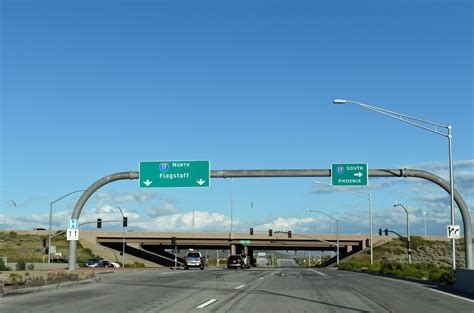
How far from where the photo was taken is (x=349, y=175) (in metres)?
36.3

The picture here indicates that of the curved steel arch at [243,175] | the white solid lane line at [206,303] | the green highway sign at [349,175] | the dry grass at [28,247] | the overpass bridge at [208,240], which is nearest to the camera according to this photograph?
the white solid lane line at [206,303]

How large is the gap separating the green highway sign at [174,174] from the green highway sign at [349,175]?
25.5 ft

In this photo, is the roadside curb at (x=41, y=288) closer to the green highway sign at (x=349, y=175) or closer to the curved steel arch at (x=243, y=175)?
the curved steel arch at (x=243, y=175)

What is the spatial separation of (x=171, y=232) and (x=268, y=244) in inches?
795

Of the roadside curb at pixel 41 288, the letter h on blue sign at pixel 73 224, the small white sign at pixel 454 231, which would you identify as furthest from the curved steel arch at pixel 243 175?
the roadside curb at pixel 41 288

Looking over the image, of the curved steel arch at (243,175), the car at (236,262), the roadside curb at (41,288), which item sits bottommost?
the car at (236,262)

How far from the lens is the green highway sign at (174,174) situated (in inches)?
1483

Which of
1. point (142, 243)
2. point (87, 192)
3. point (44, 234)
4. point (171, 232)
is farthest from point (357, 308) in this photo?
point (44, 234)

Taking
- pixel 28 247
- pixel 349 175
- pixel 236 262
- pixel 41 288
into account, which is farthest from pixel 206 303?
pixel 28 247

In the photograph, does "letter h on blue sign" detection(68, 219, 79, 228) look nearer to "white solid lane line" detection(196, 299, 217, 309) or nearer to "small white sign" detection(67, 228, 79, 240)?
"small white sign" detection(67, 228, 79, 240)

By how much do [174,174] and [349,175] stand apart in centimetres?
1088

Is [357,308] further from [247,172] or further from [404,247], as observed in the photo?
[404,247]

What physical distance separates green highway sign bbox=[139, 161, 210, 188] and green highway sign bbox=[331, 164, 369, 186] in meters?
7.78

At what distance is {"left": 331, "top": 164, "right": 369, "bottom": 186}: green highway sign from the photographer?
3619cm
